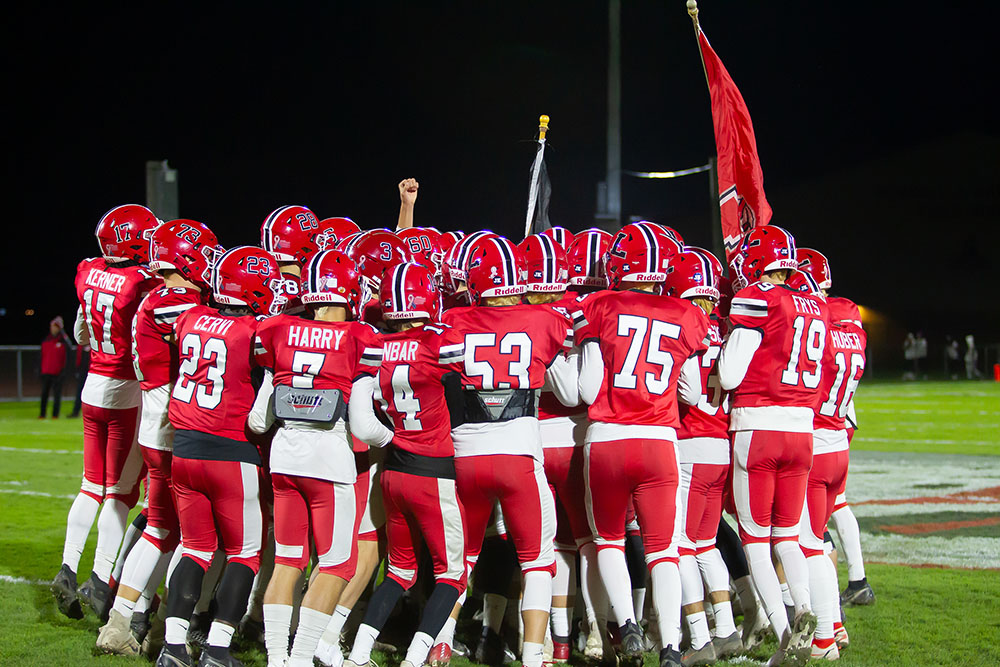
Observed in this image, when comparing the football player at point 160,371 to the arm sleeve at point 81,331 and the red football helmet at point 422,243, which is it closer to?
the arm sleeve at point 81,331

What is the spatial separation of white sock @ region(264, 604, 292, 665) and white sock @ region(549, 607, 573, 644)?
144cm

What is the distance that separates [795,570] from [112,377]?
430 centimetres

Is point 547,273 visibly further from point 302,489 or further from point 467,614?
point 467,614

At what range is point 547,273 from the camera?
470 centimetres

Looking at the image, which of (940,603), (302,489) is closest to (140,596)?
(302,489)

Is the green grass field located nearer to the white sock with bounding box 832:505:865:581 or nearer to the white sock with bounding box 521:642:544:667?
the white sock with bounding box 832:505:865:581

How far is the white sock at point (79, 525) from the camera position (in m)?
5.93

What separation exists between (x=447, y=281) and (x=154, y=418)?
187 centimetres

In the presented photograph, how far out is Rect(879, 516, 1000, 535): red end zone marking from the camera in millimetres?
8680

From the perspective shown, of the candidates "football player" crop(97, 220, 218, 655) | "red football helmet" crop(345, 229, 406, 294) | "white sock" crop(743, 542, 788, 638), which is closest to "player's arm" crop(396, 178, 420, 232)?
"red football helmet" crop(345, 229, 406, 294)

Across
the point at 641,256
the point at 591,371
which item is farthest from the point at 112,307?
the point at 641,256

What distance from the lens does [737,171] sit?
23.2 ft

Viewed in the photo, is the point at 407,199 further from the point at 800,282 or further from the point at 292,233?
the point at 800,282

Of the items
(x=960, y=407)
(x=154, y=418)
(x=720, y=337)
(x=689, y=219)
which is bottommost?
(x=960, y=407)
